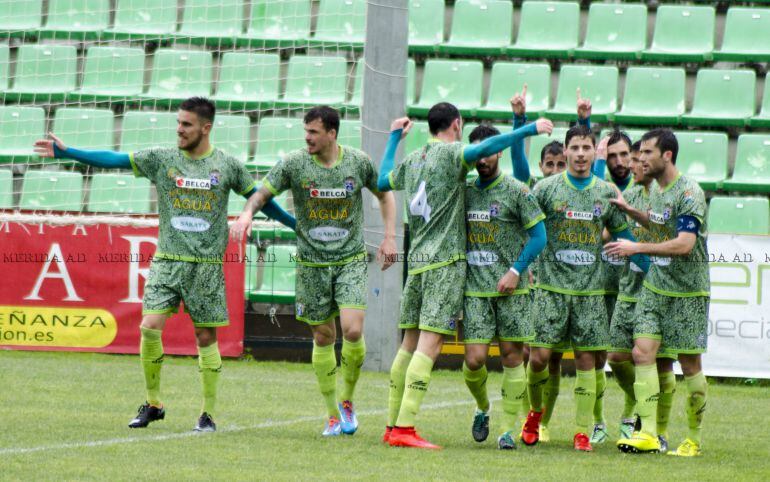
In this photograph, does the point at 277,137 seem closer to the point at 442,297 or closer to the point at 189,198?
the point at 189,198

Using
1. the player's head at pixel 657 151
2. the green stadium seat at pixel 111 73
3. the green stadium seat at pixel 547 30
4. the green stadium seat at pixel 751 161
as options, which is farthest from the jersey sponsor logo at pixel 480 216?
the green stadium seat at pixel 111 73

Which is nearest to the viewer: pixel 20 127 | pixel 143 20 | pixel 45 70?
pixel 20 127

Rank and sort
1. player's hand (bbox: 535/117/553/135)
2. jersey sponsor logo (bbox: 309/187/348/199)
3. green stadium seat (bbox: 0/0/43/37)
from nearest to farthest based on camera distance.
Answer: player's hand (bbox: 535/117/553/135)
jersey sponsor logo (bbox: 309/187/348/199)
green stadium seat (bbox: 0/0/43/37)

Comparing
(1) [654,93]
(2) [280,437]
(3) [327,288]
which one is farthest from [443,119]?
(1) [654,93]

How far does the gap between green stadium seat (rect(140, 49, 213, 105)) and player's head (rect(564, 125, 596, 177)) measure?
8.69 metres

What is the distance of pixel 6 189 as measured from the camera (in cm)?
1512

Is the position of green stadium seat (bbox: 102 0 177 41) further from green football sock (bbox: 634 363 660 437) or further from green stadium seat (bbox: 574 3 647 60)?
green football sock (bbox: 634 363 660 437)

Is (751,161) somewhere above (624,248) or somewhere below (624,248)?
above

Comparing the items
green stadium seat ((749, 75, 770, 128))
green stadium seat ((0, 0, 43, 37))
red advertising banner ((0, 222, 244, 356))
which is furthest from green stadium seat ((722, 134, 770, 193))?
green stadium seat ((0, 0, 43, 37))

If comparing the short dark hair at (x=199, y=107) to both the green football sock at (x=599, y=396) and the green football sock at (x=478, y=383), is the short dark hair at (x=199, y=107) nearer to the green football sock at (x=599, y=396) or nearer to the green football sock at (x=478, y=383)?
the green football sock at (x=478, y=383)

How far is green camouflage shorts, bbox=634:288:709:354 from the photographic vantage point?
746 centimetres

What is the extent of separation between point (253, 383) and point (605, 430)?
3.66 meters

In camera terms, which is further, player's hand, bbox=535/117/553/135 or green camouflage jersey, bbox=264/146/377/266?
green camouflage jersey, bbox=264/146/377/266

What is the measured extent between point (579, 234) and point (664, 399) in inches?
46.8
